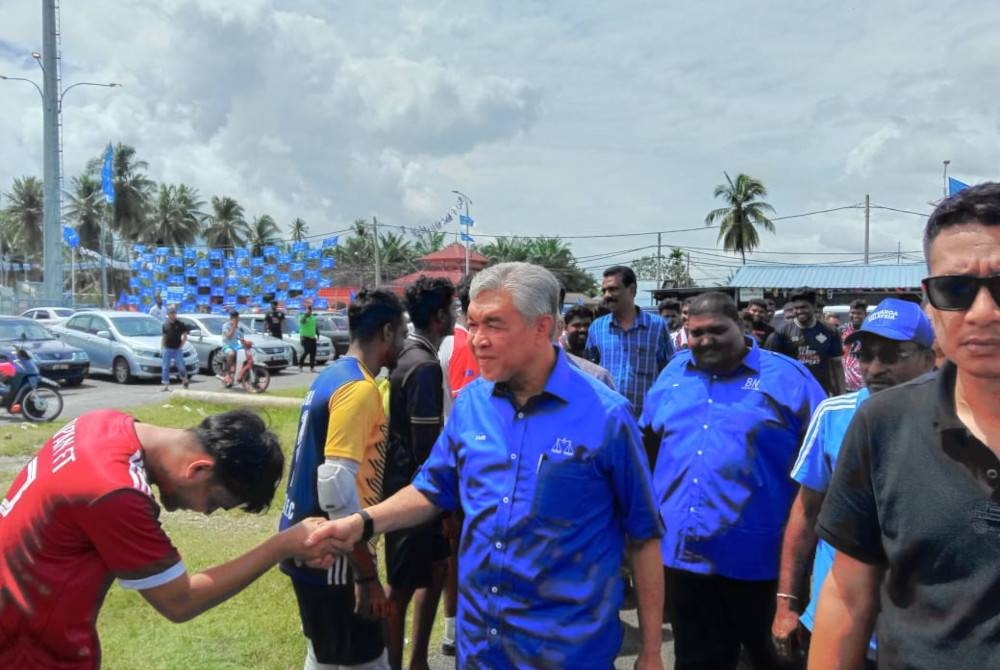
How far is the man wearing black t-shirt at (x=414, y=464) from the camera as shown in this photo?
12.0 ft

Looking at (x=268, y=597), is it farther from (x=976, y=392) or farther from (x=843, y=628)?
(x=976, y=392)

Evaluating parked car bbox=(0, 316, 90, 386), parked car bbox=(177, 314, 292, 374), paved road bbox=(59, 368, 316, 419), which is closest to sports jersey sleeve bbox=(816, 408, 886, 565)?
paved road bbox=(59, 368, 316, 419)

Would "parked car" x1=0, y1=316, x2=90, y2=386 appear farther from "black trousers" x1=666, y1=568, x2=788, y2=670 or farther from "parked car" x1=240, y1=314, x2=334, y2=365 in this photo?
"black trousers" x1=666, y1=568, x2=788, y2=670

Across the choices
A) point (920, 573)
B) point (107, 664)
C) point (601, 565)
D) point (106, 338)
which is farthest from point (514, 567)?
point (106, 338)

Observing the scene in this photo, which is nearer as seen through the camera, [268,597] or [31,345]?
[268,597]

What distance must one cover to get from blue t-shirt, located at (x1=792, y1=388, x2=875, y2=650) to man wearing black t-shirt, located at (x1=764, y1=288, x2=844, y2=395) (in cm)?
587

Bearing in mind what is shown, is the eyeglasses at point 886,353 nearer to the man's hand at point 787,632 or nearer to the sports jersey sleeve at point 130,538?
the man's hand at point 787,632

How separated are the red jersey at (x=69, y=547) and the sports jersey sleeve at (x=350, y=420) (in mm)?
852

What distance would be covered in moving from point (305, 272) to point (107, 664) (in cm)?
3155

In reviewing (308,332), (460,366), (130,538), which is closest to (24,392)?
(308,332)

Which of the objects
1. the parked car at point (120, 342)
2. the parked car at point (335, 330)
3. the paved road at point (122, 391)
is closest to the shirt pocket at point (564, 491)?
the paved road at point (122, 391)

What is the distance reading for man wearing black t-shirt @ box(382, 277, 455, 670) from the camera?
3.66 metres

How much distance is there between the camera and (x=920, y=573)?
4.73 feet

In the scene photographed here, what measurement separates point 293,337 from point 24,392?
12531 millimetres
